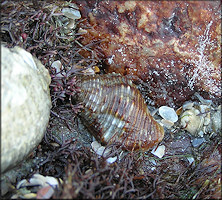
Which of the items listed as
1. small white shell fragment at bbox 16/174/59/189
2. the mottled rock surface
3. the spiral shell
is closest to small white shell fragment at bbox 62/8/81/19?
the spiral shell

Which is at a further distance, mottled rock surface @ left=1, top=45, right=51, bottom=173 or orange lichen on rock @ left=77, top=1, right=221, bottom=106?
orange lichen on rock @ left=77, top=1, right=221, bottom=106

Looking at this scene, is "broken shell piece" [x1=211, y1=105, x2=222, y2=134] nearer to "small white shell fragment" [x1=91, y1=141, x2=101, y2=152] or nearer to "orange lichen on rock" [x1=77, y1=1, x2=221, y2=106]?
"orange lichen on rock" [x1=77, y1=1, x2=221, y2=106]

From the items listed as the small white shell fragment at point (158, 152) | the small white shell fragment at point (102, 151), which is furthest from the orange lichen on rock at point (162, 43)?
the small white shell fragment at point (102, 151)

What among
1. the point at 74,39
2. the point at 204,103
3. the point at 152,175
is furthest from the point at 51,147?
the point at 204,103

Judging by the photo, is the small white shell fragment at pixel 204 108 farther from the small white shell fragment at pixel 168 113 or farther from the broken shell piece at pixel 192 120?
the small white shell fragment at pixel 168 113

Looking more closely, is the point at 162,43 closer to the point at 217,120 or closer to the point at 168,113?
the point at 168,113

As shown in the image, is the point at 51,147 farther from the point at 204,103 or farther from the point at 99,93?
the point at 204,103
